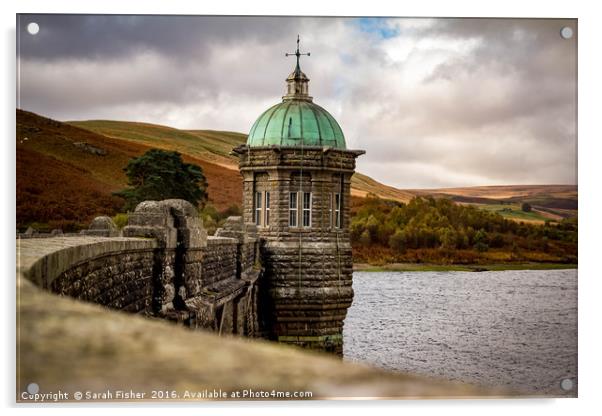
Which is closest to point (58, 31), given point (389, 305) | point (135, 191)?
point (389, 305)

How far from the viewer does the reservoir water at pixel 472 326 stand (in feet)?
47.8

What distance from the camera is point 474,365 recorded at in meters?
23.3

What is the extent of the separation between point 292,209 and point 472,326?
666cm

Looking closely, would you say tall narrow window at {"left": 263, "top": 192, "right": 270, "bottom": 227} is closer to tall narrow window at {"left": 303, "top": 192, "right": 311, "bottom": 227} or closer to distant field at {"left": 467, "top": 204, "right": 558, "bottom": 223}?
tall narrow window at {"left": 303, "top": 192, "right": 311, "bottom": 227}

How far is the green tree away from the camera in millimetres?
42719

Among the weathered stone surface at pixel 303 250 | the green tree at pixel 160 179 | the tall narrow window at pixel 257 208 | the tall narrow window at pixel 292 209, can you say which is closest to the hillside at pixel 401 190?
the weathered stone surface at pixel 303 250

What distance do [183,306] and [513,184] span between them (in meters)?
9.07

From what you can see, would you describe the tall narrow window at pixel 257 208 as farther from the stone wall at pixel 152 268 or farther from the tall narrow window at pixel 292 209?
the stone wall at pixel 152 268

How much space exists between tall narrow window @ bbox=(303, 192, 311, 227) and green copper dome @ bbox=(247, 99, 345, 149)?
158 centimetres

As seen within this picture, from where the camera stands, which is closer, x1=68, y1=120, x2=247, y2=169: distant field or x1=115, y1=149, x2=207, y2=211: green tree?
x1=68, y1=120, x2=247, y2=169: distant field

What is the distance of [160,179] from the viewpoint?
45094mm

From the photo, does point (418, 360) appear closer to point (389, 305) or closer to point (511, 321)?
point (511, 321)

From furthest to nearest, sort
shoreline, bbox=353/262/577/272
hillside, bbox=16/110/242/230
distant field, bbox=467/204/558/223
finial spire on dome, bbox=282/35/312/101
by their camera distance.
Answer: finial spire on dome, bbox=282/35/312/101 < shoreline, bbox=353/262/577/272 < distant field, bbox=467/204/558/223 < hillside, bbox=16/110/242/230

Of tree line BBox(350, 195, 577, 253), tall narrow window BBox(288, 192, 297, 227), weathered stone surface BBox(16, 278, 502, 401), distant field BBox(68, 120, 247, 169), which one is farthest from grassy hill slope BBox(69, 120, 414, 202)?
weathered stone surface BBox(16, 278, 502, 401)
